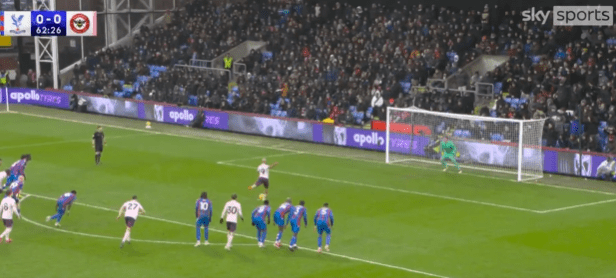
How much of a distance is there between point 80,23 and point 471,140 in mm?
32900

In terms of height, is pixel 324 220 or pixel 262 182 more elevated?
pixel 262 182

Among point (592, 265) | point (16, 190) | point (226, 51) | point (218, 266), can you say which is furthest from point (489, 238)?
point (226, 51)

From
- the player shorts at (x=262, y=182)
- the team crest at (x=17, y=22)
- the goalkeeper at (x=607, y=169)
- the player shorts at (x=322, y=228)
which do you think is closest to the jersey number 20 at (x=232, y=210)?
the player shorts at (x=322, y=228)

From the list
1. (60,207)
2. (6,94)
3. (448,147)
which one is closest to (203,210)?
(60,207)

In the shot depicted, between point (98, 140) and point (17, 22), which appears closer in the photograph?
point (98, 140)

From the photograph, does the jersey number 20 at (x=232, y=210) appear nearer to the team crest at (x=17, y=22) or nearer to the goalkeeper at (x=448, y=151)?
the goalkeeper at (x=448, y=151)

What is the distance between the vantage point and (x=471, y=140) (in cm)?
4262

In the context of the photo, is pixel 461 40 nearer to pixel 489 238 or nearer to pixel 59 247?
pixel 489 238

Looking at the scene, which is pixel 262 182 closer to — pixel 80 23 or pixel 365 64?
pixel 365 64

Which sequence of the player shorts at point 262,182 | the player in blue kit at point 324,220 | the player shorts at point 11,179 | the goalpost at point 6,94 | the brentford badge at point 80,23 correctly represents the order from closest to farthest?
the player in blue kit at point 324,220
the player shorts at point 11,179
the player shorts at point 262,182
the goalpost at point 6,94
the brentford badge at point 80,23

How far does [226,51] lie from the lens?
65062 mm

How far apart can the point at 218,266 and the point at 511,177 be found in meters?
17.2

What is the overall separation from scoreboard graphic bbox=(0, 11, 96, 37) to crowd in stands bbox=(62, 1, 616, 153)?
2.73 metres

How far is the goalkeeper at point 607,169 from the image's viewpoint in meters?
39.0
